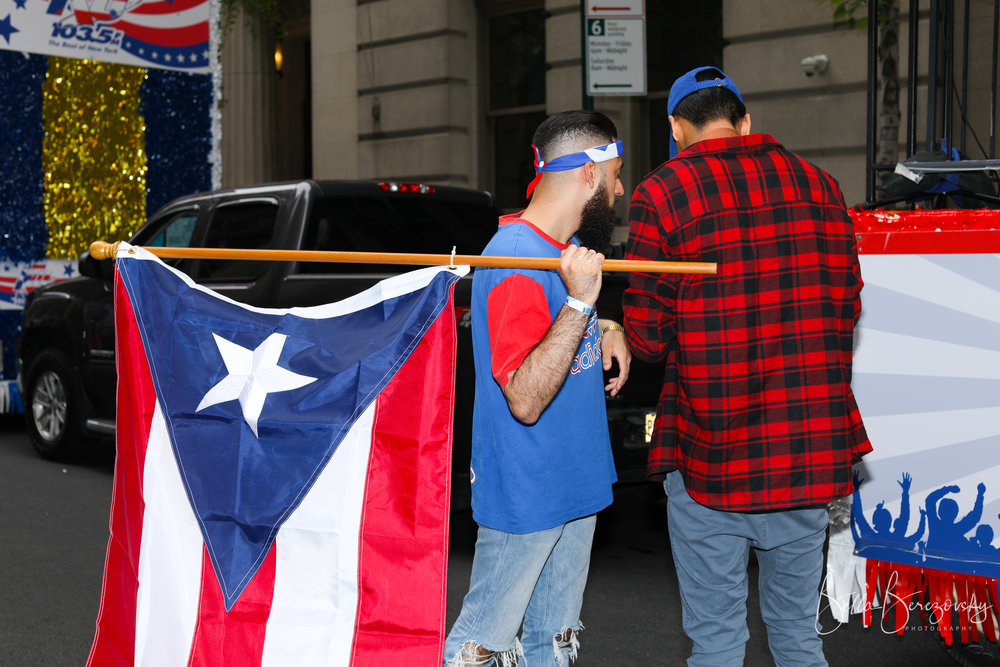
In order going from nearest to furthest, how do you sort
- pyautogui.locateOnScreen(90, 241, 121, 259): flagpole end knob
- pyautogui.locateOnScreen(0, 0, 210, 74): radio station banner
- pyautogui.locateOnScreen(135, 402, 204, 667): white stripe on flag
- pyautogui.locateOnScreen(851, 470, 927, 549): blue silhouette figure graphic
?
pyautogui.locateOnScreen(135, 402, 204, 667): white stripe on flag
pyautogui.locateOnScreen(90, 241, 121, 259): flagpole end knob
pyautogui.locateOnScreen(851, 470, 927, 549): blue silhouette figure graphic
pyautogui.locateOnScreen(0, 0, 210, 74): radio station banner

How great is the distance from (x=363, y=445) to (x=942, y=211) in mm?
1945

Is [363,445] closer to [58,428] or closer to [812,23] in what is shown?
[58,428]

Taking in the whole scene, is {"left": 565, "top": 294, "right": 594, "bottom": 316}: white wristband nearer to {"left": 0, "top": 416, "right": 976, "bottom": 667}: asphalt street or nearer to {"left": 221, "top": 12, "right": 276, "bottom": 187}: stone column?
{"left": 0, "top": 416, "right": 976, "bottom": 667}: asphalt street

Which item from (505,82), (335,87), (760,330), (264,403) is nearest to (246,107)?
(335,87)

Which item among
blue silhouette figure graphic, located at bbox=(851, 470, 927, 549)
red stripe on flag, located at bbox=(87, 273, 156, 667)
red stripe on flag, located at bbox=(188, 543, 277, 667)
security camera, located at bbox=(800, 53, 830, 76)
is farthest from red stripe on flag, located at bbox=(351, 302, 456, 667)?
security camera, located at bbox=(800, 53, 830, 76)

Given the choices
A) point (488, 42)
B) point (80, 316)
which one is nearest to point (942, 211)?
point (80, 316)

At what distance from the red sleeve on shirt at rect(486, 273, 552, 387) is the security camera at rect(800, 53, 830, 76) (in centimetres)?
916

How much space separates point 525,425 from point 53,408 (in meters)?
7.06

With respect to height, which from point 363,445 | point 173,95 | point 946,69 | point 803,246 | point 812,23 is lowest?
point 363,445

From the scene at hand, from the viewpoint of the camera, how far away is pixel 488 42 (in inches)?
596

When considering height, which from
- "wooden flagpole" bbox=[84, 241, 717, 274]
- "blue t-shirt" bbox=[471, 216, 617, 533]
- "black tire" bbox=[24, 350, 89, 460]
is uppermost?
"wooden flagpole" bbox=[84, 241, 717, 274]

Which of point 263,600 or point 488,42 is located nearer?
point 263,600

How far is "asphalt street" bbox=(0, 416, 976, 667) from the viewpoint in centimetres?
462

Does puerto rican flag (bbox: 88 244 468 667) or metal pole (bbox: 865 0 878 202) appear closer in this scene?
puerto rican flag (bbox: 88 244 468 667)
